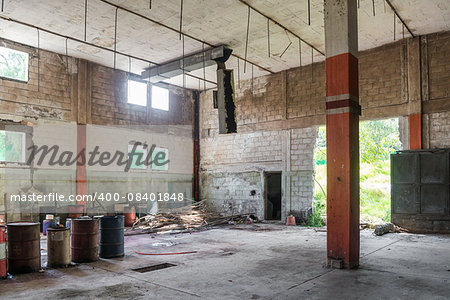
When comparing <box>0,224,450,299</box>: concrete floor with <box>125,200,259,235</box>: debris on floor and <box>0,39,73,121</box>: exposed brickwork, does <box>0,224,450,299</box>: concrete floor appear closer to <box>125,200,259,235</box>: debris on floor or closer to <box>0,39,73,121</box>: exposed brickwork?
<box>125,200,259,235</box>: debris on floor

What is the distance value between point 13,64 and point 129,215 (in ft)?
19.5

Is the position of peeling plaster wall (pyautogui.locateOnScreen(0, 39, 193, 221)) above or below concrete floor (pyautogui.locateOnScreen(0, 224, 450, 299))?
above

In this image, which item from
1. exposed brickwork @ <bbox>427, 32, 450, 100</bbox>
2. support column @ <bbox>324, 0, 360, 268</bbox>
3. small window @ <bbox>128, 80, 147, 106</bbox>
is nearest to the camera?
support column @ <bbox>324, 0, 360, 268</bbox>

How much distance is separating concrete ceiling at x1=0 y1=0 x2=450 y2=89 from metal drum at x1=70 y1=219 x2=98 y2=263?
5.41 m

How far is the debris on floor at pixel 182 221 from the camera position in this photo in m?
10.9

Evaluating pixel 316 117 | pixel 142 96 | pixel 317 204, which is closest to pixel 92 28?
pixel 142 96

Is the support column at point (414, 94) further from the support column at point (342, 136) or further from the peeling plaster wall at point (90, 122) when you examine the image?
the peeling plaster wall at point (90, 122)

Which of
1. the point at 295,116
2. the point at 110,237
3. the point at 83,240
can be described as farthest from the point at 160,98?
the point at 83,240

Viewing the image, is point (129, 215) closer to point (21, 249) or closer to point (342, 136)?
point (21, 249)

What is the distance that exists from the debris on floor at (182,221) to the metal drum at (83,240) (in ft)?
12.0

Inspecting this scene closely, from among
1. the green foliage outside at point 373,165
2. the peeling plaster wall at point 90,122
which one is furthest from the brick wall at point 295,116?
the green foliage outside at point 373,165

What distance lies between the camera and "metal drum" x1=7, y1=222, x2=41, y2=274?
5.52 meters

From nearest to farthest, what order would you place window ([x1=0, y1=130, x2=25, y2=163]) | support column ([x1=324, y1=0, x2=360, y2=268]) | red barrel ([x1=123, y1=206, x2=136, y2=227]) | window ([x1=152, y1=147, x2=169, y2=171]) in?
support column ([x1=324, y1=0, x2=360, y2=268])
window ([x1=0, y1=130, x2=25, y2=163])
red barrel ([x1=123, y1=206, x2=136, y2=227])
window ([x1=152, y1=147, x2=169, y2=171])

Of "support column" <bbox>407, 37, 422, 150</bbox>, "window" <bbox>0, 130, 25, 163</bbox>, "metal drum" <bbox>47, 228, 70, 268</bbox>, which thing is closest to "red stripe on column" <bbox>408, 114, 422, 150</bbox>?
"support column" <bbox>407, 37, 422, 150</bbox>
